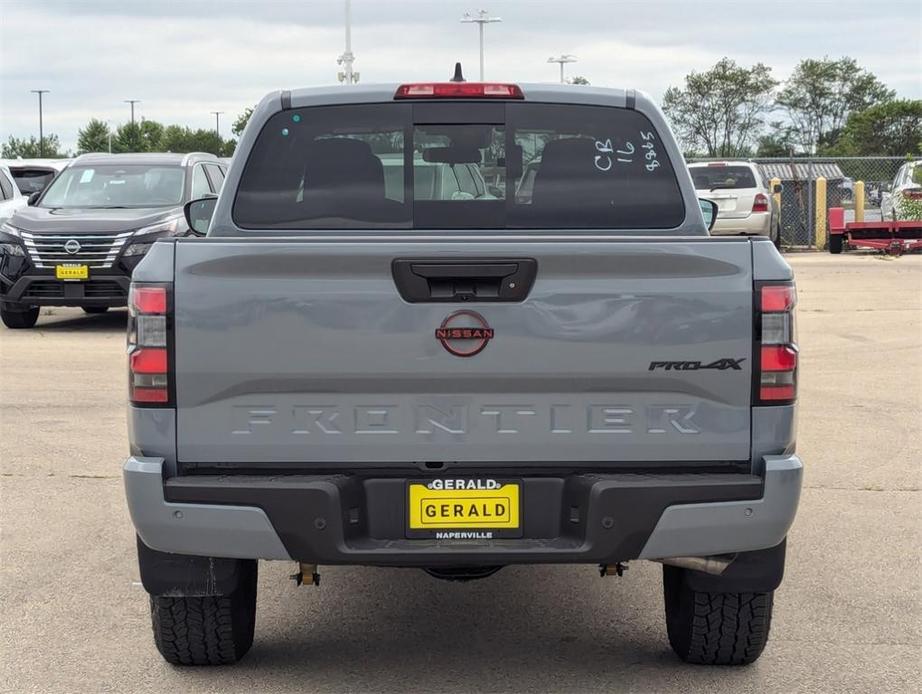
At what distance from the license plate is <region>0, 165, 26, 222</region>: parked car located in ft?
12.5

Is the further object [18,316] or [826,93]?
[826,93]

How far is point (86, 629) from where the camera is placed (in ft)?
17.3

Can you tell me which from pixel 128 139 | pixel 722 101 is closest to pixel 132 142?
pixel 128 139

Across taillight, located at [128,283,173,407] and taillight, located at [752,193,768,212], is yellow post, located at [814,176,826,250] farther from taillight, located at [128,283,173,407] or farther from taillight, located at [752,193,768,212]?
taillight, located at [128,283,173,407]

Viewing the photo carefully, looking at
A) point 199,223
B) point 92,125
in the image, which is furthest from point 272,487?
point 92,125

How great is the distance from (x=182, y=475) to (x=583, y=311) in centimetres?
124

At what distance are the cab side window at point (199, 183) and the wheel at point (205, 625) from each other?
11869 millimetres

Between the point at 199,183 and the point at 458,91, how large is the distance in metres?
11.8

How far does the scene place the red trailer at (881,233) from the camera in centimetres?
2706

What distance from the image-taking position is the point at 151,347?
4.12 m

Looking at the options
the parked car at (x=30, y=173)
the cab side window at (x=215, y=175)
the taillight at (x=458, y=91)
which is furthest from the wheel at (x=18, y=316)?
the taillight at (x=458, y=91)

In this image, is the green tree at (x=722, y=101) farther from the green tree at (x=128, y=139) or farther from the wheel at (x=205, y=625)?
the wheel at (x=205, y=625)

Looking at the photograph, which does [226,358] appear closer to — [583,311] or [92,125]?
[583,311]

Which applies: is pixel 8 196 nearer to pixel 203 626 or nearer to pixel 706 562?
pixel 203 626
